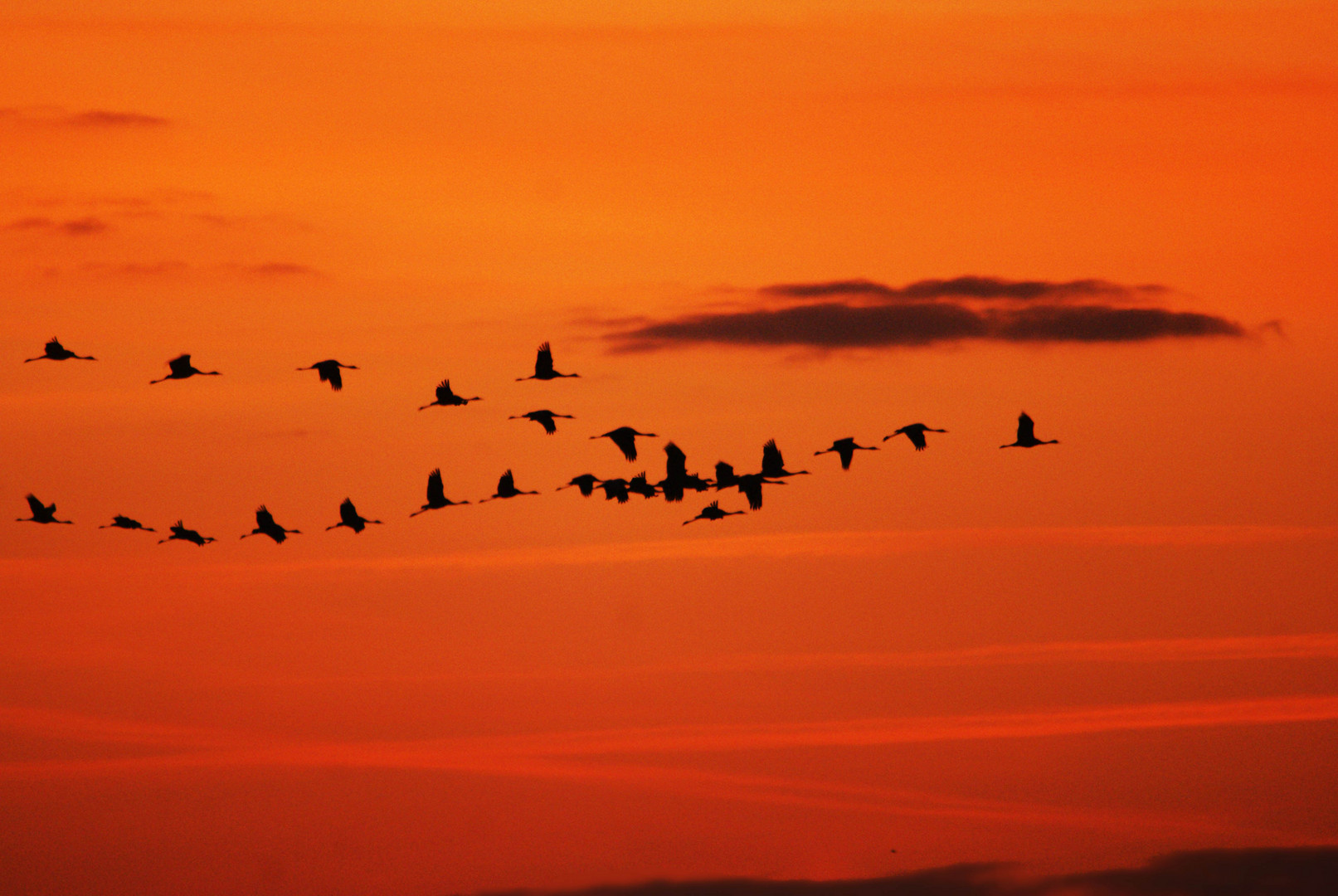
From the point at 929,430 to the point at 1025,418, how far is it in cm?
482

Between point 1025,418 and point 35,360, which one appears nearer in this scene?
point 35,360

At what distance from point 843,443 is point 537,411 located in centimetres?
1304

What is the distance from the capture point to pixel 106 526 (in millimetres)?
99562

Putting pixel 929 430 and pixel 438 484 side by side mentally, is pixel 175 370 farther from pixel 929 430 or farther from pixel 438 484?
pixel 929 430

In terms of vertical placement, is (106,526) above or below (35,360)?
below

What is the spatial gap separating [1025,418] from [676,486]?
1558 centimetres

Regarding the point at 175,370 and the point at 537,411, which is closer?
the point at 175,370

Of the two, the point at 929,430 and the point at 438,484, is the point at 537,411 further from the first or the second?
the point at 929,430

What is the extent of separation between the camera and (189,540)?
10231cm

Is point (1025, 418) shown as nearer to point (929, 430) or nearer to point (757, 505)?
point (929, 430)

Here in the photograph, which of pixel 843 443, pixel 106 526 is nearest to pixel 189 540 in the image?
pixel 106 526

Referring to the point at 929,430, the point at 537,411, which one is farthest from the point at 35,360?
the point at 929,430

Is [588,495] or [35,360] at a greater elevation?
[35,360]

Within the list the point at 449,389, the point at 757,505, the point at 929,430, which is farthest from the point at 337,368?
the point at 929,430
